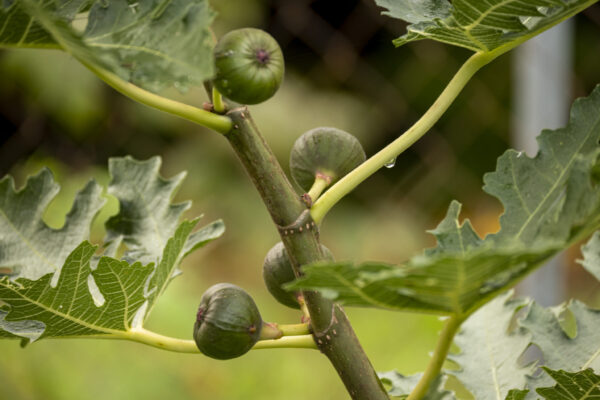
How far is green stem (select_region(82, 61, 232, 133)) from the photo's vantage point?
429 millimetres

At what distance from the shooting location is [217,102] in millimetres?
→ 460

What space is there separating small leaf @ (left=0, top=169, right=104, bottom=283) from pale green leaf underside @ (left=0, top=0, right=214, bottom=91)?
216 millimetres

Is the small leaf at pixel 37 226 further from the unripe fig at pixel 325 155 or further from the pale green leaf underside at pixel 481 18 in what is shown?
the pale green leaf underside at pixel 481 18

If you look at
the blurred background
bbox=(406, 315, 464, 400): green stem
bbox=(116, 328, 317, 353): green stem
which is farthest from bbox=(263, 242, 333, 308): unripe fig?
the blurred background

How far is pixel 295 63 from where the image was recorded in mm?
3531

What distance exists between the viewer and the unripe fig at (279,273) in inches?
21.2

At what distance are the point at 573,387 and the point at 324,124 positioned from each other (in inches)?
116

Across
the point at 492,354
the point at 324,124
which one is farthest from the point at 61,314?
the point at 324,124

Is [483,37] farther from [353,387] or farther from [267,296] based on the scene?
[267,296]

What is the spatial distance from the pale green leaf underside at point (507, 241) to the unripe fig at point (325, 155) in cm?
9

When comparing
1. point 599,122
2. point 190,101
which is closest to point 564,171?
point 599,122

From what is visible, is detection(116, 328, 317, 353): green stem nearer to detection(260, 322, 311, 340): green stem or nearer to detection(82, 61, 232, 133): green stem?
detection(260, 322, 311, 340): green stem

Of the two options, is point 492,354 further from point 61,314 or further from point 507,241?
point 61,314

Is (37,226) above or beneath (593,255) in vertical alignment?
beneath
